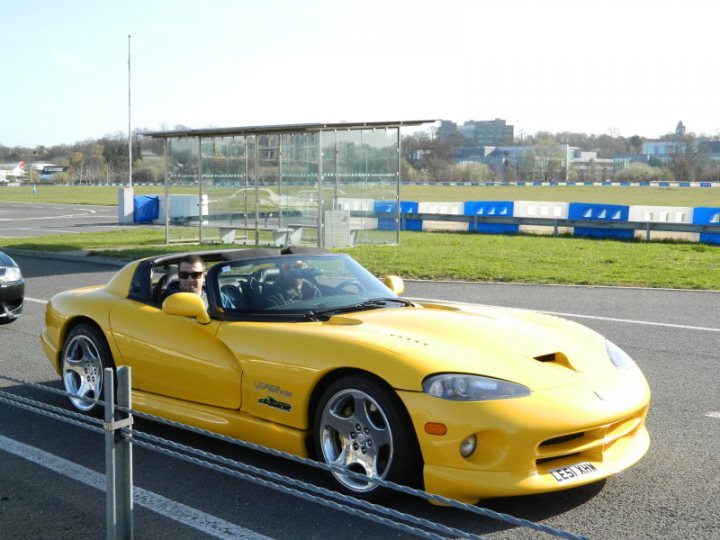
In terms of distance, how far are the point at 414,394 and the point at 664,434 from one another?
2.38 metres

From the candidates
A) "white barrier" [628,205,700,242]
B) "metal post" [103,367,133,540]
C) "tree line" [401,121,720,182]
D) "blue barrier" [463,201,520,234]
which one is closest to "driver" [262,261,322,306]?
"metal post" [103,367,133,540]

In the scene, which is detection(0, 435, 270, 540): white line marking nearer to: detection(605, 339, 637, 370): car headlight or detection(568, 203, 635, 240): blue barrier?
detection(605, 339, 637, 370): car headlight

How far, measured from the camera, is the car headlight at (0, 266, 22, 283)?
10688 mm

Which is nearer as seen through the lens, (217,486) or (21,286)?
(217,486)

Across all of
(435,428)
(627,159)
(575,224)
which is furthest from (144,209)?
(627,159)

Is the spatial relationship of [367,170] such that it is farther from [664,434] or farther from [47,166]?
[47,166]

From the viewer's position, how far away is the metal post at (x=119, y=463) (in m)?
3.62

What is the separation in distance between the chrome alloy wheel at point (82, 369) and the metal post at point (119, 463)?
2.60 metres

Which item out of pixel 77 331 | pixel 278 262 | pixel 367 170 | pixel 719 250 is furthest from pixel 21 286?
pixel 719 250

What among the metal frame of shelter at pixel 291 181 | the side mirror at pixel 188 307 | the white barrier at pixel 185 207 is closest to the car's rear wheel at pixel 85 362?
the side mirror at pixel 188 307

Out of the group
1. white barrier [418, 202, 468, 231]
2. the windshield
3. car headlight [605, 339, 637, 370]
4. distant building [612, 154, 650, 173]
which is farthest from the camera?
distant building [612, 154, 650, 173]

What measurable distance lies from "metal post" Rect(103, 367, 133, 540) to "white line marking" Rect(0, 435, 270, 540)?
1.82 ft

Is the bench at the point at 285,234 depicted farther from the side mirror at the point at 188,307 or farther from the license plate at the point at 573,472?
the license plate at the point at 573,472

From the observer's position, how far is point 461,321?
5316mm
